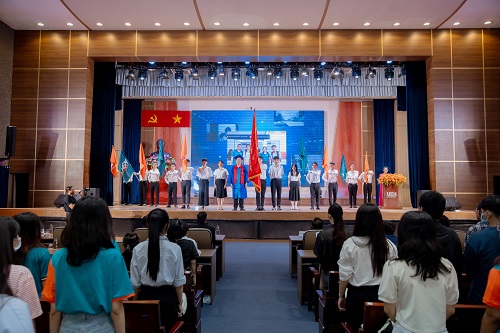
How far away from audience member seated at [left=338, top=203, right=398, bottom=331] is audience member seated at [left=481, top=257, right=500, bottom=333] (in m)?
0.69

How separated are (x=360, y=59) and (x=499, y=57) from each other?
308 centimetres

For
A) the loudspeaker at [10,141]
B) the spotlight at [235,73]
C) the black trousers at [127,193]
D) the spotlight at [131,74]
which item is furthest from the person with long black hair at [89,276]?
the black trousers at [127,193]

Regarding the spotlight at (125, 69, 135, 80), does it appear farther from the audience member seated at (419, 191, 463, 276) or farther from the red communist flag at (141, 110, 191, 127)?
the audience member seated at (419, 191, 463, 276)

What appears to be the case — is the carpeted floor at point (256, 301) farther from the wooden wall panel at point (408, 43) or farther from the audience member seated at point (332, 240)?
the wooden wall panel at point (408, 43)

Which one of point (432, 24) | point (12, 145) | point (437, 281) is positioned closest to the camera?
point (437, 281)

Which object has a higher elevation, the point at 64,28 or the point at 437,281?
the point at 64,28

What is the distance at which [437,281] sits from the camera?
1.55 metres

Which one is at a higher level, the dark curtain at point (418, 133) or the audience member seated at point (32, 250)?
the dark curtain at point (418, 133)

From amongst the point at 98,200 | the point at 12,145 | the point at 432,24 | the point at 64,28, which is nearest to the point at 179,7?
the point at 64,28

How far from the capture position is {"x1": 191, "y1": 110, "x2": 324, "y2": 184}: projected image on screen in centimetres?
1222

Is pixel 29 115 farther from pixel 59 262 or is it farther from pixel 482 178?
pixel 482 178

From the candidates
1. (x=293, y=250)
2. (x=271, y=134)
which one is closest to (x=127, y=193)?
(x=271, y=134)

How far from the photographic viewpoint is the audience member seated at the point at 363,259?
222cm

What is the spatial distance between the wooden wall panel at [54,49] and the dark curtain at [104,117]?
78cm
